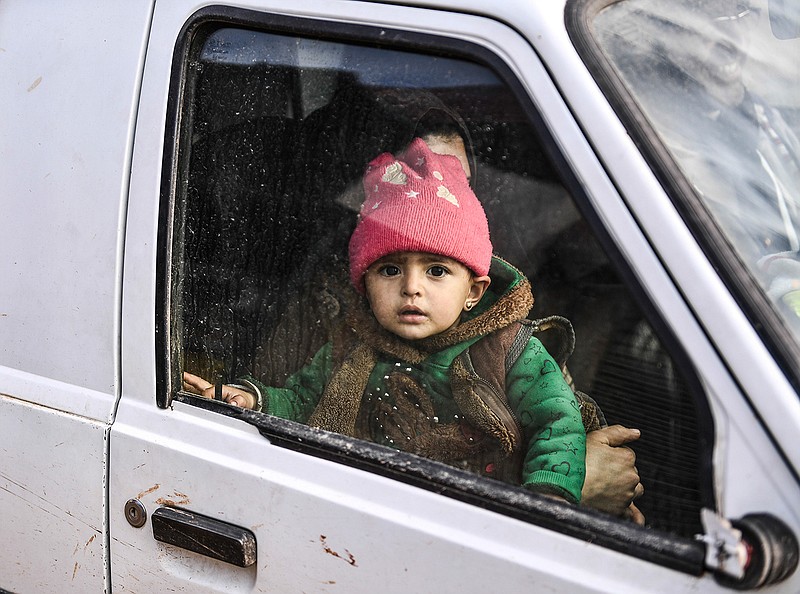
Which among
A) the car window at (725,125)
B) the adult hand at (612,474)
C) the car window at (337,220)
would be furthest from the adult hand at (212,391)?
the car window at (725,125)

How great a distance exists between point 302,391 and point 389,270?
287mm

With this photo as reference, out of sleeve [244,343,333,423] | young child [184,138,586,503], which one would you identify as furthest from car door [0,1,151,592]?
young child [184,138,586,503]

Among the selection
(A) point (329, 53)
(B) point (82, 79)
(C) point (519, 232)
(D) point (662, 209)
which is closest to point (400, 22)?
(A) point (329, 53)

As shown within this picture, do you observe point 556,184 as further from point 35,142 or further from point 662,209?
point 35,142

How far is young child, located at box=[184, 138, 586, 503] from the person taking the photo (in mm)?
1521

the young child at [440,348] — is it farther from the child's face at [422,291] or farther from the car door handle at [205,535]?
the car door handle at [205,535]

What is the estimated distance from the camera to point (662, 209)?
50.4 inches

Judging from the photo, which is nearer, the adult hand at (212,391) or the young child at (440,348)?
the young child at (440,348)

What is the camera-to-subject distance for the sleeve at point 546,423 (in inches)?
58.3

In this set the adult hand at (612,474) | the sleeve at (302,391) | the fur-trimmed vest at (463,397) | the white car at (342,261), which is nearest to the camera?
the white car at (342,261)

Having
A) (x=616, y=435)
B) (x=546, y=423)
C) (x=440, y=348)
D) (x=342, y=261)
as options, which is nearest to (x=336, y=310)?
(x=342, y=261)

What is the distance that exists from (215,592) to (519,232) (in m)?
0.87

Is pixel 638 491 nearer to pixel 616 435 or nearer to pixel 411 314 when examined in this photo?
pixel 616 435

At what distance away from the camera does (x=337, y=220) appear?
5.29 feet
